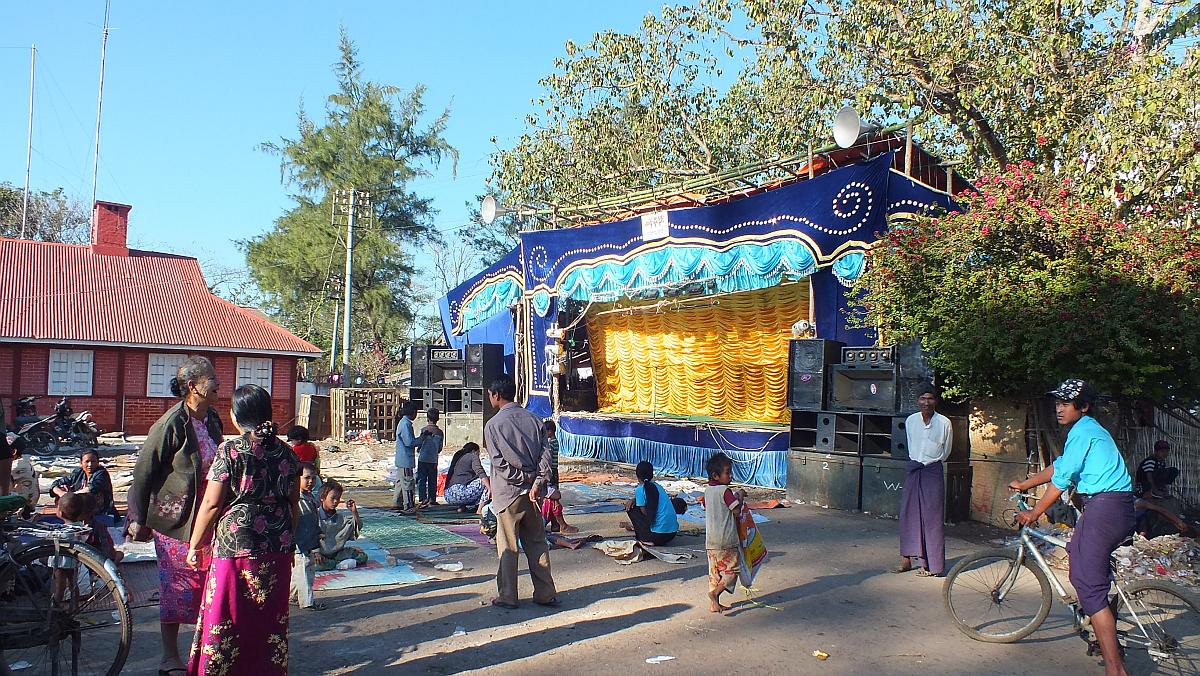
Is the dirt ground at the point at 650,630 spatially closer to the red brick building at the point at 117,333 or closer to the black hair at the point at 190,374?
the black hair at the point at 190,374

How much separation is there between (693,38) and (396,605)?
1801 centimetres

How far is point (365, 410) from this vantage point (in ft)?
68.9

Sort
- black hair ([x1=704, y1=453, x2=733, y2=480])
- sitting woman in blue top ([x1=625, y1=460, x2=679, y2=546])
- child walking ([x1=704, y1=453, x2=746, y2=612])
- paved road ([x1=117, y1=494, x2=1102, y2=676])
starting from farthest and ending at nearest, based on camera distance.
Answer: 1. sitting woman in blue top ([x1=625, y1=460, x2=679, y2=546])
2. black hair ([x1=704, y1=453, x2=733, y2=480])
3. child walking ([x1=704, y1=453, x2=746, y2=612])
4. paved road ([x1=117, y1=494, x2=1102, y2=676])

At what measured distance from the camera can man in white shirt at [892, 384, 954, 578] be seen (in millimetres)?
7125

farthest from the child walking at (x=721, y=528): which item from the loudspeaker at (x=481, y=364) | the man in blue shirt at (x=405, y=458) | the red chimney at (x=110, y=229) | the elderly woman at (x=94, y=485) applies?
the red chimney at (x=110, y=229)

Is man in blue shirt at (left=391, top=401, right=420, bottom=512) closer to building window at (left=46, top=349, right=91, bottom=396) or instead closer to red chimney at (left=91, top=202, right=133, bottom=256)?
building window at (left=46, top=349, right=91, bottom=396)

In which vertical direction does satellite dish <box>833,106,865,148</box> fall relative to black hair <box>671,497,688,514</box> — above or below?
above

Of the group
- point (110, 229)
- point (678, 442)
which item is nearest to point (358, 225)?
point (110, 229)

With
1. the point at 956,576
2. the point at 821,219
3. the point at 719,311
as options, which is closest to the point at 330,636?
the point at 956,576

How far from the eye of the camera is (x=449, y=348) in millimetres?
18797

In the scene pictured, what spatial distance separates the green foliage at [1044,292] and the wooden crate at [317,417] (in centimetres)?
1470

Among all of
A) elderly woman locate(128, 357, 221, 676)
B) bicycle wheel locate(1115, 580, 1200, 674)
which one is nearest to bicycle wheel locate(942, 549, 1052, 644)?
bicycle wheel locate(1115, 580, 1200, 674)

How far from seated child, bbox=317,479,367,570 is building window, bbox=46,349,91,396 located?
57.4 feet

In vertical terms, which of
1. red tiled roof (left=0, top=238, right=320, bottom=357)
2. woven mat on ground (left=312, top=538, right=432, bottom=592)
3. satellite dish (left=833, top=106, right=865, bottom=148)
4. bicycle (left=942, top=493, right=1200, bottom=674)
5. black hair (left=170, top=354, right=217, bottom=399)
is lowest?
woven mat on ground (left=312, top=538, right=432, bottom=592)
